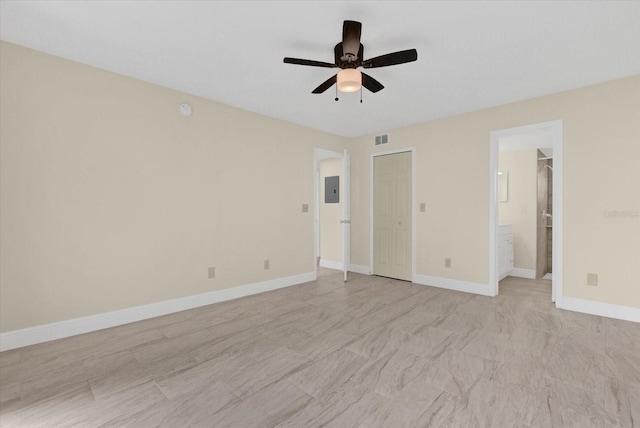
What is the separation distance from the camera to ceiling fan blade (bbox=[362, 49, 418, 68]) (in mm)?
2168

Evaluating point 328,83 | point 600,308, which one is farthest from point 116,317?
point 600,308

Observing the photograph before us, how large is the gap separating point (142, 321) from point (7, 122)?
2.16m

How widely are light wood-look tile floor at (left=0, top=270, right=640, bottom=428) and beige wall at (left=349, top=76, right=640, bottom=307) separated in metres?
0.61

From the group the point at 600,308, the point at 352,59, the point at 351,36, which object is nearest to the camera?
the point at 351,36

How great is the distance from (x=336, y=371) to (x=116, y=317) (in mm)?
2380

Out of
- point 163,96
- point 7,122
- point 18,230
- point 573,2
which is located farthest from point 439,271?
point 7,122

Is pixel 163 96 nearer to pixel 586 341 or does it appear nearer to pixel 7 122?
pixel 7 122

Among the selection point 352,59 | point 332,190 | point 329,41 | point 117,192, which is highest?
point 329,41

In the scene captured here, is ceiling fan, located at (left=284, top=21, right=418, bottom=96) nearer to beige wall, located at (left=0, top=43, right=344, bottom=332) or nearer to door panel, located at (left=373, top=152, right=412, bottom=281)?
beige wall, located at (left=0, top=43, right=344, bottom=332)

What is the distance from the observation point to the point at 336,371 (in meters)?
2.16

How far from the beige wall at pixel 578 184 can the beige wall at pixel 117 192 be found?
2707 mm

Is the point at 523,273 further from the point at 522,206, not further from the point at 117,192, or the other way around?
the point at 117,192

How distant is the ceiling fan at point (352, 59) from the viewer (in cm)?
212

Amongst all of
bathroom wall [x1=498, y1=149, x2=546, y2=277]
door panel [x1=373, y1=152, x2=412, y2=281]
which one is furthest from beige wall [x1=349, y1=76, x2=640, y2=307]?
bathroom wall [x1=498, y1=149, x2=546, y2=277]
